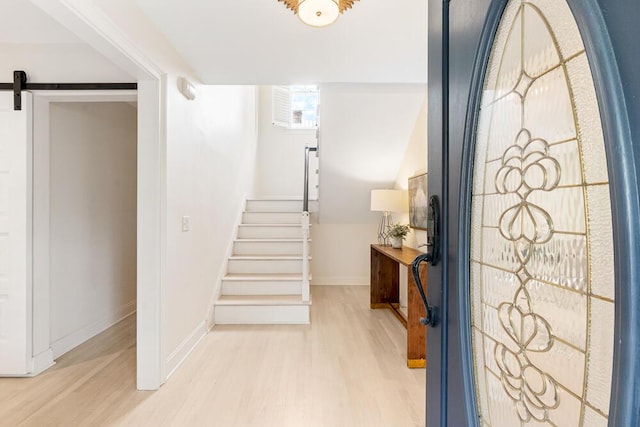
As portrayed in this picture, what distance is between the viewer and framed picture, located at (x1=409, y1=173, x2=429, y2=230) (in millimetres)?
3482

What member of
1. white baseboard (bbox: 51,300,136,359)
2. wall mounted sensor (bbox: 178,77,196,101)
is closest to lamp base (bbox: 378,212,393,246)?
wall mounted sensor (bbox: 178,77,196,101)

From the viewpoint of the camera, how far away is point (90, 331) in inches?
125

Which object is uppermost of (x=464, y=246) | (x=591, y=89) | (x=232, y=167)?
(x=232, y=167)

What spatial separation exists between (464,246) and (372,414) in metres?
1.66

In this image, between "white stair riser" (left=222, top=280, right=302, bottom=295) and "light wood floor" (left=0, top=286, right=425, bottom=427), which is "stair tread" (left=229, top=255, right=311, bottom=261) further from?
"light wood floor" (left=0, top=286, right=425, bottom=427)

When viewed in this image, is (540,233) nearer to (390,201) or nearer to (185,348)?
(185,348)

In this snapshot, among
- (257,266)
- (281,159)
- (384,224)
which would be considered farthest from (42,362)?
(281,159)

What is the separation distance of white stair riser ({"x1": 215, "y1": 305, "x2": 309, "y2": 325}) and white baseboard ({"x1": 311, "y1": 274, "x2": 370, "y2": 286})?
6.36ft

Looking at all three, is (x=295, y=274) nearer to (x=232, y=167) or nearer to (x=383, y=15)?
(x=232, y=167)

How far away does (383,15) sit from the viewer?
2104 mm

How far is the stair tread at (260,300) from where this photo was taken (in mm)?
3547

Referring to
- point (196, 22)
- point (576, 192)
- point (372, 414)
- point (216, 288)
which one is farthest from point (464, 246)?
point (216, 288)

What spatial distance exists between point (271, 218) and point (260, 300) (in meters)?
1.73

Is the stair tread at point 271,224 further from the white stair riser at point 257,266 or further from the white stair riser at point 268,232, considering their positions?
the white stair riser at point 257,266
